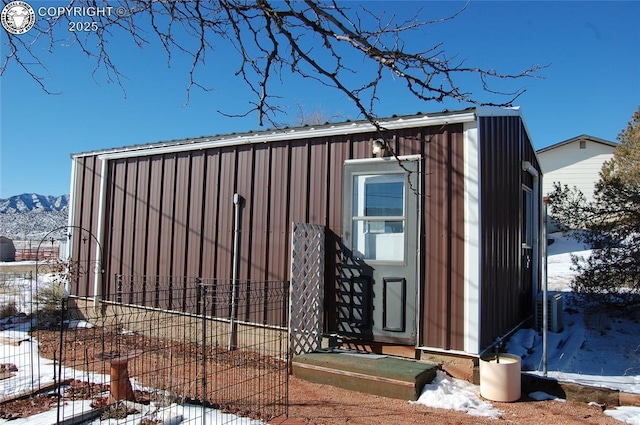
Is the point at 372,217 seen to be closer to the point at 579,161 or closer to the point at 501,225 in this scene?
the point at 501,225

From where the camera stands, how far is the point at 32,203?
8138cm

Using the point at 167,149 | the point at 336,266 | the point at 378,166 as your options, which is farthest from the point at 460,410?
the point at 167,149

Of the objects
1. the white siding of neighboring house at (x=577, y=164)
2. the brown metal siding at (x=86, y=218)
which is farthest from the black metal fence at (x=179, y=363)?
Answer: the white siding of neighboring house at (x=577, y=164)

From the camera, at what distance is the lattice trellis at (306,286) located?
5.66 m

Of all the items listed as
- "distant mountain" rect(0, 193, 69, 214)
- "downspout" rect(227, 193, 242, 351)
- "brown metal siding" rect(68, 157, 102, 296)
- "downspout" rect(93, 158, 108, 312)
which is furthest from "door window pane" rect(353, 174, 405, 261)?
"distant mountain" rect(0, 193, 69, 214)

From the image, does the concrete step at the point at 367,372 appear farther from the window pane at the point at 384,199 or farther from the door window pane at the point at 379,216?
the window pane at the point at 384,199

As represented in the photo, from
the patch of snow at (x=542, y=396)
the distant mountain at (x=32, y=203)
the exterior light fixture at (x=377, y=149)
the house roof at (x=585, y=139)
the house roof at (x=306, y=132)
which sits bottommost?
the patch of snow at (x=542, y=396)

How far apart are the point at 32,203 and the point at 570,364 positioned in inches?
3637

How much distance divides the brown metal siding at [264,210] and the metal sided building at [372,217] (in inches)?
0.7

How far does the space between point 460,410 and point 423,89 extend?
123 inches

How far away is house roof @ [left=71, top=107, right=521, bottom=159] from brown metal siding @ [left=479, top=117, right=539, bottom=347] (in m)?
0.28

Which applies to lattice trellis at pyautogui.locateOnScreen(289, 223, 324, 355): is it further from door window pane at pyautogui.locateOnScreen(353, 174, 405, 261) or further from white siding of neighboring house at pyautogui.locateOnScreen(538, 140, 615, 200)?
white siding of neighboring house at pyautogui.locateOnScreen(538, 140, 615, 200)

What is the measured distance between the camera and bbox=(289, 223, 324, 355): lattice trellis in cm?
566

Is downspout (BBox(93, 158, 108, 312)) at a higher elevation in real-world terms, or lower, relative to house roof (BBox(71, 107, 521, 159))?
lower
